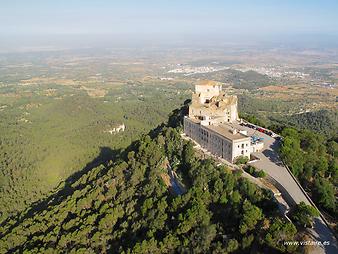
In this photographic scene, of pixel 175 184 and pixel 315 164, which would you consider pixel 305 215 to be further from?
pixel 175 184

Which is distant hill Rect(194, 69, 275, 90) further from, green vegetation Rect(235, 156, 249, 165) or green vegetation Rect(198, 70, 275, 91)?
green vegetation Rect(235, 156, 249, 165)

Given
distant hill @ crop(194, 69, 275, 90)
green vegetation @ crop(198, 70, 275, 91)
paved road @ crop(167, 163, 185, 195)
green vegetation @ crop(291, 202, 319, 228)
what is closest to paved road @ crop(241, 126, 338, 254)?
green vegetation @ crop(291, 202, 319, 228)

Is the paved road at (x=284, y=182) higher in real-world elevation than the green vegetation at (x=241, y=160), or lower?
lower

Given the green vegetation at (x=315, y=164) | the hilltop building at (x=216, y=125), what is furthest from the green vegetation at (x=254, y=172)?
the green vegetation at (x=315, y=164)

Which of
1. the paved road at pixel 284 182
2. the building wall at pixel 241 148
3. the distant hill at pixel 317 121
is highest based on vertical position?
the building wall at pixel 241 148

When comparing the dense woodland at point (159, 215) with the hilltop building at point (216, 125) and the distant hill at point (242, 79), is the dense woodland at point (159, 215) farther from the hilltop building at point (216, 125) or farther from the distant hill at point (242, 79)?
the distant hill at point (242, 79)

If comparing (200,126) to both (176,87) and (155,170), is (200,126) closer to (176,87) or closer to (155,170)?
(155,170)
